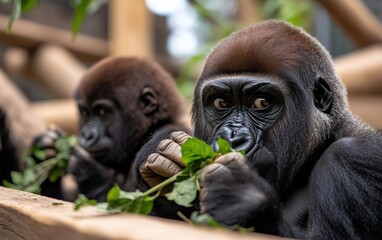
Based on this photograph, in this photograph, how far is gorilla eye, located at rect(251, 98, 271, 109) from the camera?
2.87m

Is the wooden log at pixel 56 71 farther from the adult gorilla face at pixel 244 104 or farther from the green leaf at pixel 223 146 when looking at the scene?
the green leaf at pixel 223 146

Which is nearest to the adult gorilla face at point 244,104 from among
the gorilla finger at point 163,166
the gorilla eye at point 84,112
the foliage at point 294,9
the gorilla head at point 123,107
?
the gorilla finger at point 163,166

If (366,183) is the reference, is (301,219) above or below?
below

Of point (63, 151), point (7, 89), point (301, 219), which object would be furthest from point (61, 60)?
point (301, 219)

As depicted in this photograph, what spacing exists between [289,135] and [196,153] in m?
0.67

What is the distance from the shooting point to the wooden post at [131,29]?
25.5ft

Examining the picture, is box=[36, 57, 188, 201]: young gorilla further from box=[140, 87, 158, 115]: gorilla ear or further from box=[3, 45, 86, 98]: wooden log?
box=[3, 45, 86, 98]: wooden log

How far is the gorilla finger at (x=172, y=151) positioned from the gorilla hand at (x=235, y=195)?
0.34 metres

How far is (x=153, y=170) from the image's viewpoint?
8.48ft

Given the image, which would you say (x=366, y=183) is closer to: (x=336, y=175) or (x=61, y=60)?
(x=336, y=175)

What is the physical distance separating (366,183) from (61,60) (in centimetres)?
619

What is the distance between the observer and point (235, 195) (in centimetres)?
207

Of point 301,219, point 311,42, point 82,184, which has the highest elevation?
point 311,42

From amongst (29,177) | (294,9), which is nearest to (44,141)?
(29,177)
